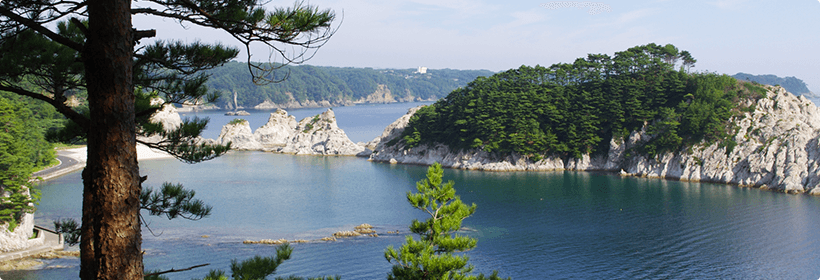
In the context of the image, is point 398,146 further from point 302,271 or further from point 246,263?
point 246,263

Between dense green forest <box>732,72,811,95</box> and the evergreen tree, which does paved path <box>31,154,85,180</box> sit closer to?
the evergreen tree

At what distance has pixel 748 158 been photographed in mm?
41750

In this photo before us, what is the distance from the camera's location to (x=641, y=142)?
48.0 metres

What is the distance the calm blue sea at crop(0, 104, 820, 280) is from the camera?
74.8ft

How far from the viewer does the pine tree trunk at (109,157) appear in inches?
191

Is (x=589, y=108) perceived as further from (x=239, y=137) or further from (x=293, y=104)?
(x=293, y=104)

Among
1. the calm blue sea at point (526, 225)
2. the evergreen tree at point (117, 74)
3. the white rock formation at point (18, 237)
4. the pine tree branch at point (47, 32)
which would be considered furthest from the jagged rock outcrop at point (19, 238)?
the pine tree branch at point (47, 32)

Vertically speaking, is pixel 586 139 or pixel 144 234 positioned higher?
pixel 586 139

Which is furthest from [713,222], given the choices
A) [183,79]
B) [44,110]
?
[44,110]

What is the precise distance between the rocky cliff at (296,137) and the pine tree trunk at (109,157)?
60870mm

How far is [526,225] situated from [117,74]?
2662 centimetres

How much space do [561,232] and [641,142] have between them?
931 inches

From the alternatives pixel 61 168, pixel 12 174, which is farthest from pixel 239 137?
pixel 12 174

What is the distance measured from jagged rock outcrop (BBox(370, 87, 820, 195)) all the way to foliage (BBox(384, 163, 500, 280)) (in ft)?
113
